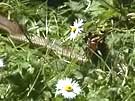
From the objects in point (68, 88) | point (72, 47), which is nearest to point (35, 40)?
point (72, 47)

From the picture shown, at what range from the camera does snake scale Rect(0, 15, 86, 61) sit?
2959 millimetres

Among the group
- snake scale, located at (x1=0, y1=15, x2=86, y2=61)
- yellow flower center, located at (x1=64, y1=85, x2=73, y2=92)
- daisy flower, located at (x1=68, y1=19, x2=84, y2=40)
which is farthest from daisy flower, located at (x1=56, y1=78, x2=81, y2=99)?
daisy flower, located at (x1=68, y1=19, x2=84, y2=40)

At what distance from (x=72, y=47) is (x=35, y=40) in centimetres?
24

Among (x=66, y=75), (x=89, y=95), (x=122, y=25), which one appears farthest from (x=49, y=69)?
(x=122, y=25)

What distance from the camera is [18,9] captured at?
3309 mm

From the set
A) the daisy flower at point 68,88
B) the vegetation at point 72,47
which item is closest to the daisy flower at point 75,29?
the vegetation at point 72,47

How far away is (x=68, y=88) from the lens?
8.70 ft

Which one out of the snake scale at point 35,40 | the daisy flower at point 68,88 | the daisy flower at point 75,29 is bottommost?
the daisy flower at point 68,88

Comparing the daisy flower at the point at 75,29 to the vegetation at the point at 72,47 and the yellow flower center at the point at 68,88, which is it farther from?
the yellow flower center at the point at 68,88

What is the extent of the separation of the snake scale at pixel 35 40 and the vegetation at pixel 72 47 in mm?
27

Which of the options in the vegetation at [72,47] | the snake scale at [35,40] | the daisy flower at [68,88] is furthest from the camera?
the snake scale at [35,40]

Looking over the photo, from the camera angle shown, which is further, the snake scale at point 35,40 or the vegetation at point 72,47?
the snake scale at point 35,40

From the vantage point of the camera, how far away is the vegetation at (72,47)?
2.72 meters

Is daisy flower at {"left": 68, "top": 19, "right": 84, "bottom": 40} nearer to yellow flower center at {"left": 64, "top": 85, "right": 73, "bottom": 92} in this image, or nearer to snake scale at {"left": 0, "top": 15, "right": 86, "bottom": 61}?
snake scale at {"left": 0, "top": 15, "right": 86, "bottom": 61}
